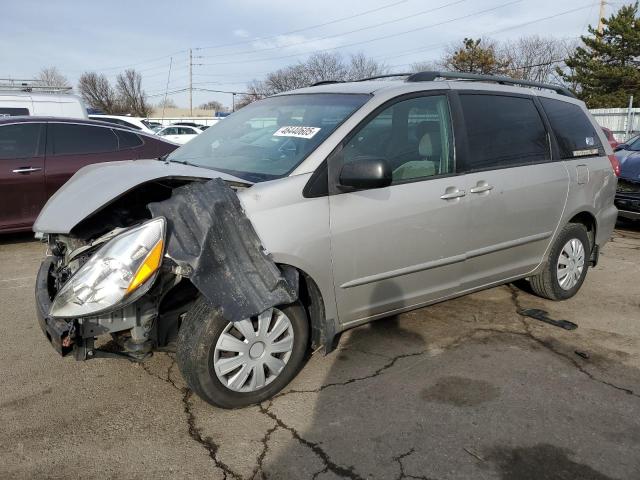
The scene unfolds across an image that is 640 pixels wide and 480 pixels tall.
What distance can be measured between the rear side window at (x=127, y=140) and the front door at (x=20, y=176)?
3.20 feet

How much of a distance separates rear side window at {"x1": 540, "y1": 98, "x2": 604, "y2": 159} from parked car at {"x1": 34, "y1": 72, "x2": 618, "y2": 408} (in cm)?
4

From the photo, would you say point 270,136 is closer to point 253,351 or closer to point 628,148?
point 253,351

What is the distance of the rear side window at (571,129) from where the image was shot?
4.48m

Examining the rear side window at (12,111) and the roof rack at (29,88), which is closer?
the rear side window at (12,111)

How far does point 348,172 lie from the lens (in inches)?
120

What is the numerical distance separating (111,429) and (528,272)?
3308 millimetres

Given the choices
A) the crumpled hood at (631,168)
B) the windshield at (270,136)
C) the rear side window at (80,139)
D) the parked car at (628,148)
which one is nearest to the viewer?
the windshield at (270,136)

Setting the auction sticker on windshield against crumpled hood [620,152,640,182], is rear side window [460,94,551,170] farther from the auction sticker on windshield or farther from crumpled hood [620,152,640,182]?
crumpled hood [620,152,640,182]

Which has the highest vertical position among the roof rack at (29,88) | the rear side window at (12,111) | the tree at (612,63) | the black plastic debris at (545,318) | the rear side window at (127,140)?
the tree at (612,63)

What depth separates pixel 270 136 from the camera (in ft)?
11.8

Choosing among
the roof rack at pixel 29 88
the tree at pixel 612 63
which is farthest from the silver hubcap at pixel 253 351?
the tree at pixel 612 63

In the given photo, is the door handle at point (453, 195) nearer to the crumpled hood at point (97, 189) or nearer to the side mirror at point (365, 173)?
the side mirror at point (365, 173)

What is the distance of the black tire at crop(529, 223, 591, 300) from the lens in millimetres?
4523

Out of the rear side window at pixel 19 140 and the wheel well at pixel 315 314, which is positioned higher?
the rear side window at pixel 19 140
